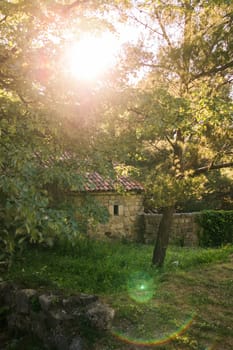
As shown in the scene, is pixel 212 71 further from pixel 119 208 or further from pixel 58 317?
pixel 119 208

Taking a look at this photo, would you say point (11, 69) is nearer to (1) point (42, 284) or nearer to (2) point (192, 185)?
(1) point (42, 284)

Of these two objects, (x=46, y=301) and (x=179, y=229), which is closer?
(x=46, y=301)

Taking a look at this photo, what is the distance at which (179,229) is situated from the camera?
52.7 ft

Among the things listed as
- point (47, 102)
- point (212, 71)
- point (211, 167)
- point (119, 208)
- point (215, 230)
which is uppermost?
point (212, 71)

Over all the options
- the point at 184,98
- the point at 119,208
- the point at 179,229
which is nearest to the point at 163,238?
the point at 184,98

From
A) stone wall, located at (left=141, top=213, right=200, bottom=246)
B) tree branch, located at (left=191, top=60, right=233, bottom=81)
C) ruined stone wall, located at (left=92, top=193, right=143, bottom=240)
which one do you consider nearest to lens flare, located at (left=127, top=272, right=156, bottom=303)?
tree branch, located at (left=191, top=60, right=233, bottom=81)

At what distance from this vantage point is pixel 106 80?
5445mm

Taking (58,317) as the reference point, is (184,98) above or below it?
above

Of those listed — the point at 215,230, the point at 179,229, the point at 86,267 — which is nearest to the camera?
the point at 86,267

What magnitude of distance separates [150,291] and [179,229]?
9.67 meters

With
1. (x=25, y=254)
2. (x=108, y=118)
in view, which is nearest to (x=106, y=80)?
(x=108, y=118)

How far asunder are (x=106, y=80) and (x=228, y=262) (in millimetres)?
6126

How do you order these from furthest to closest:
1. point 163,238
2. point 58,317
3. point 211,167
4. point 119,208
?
1. point 119,208
2. point 163,238
3. point 211,167
4. point 58,317

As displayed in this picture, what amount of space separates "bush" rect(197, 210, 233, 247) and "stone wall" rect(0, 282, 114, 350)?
36.4 ft
